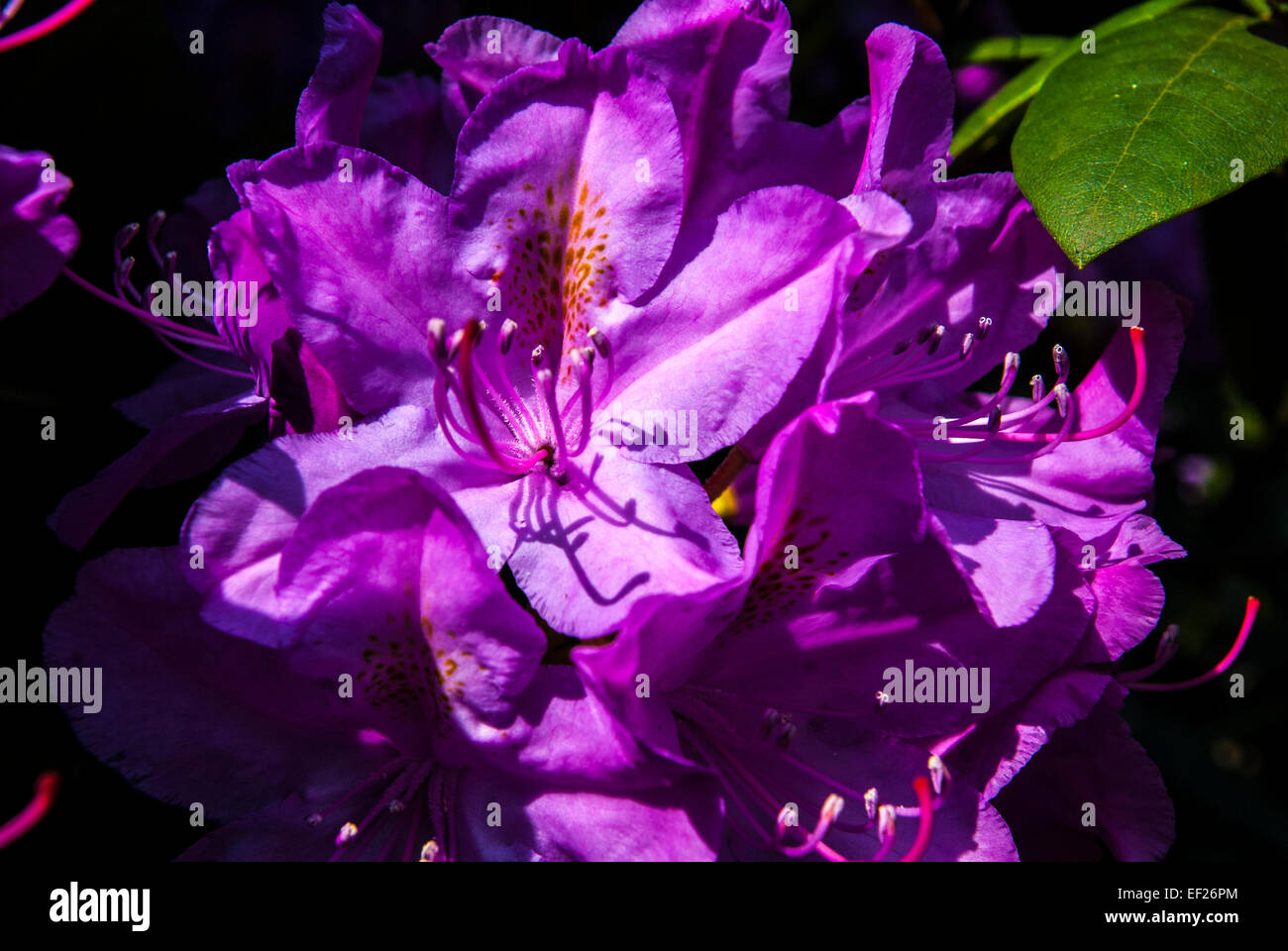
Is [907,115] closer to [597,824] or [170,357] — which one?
[597,824]

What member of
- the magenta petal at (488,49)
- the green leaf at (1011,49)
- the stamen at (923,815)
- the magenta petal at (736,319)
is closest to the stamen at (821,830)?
the stamen at (923,815)

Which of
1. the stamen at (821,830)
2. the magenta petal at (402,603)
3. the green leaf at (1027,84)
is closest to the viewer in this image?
the magenta petal at (402,603)

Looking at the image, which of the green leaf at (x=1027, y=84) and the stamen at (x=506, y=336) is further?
the green leaf at (x=1027, y=84)

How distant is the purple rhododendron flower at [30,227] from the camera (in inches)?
36.5

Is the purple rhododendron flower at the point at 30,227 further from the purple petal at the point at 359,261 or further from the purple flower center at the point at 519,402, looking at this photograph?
the purple flower center at the point at 519,402

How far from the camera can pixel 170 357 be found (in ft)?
4.67

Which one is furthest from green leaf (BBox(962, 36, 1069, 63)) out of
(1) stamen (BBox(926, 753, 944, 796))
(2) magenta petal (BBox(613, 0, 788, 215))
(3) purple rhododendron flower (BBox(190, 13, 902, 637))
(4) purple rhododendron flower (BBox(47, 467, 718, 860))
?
(4) purple rhododendron flower (BBox(47, 467, 718, 860))

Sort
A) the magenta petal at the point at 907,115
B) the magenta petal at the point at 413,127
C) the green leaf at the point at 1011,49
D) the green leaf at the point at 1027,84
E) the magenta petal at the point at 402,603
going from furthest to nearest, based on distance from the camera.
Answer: the green leaf at the point at 1011,49 → the green leaf at the point at 1027,84 → the magenta petal at the point at 413,127 → the magenta petal at the point at 907,115 → the magenta petal at the point at 402,603

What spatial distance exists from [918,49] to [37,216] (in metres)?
0.83

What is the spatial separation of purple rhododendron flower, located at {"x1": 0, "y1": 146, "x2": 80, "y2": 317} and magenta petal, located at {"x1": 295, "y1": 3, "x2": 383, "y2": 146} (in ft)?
0.72

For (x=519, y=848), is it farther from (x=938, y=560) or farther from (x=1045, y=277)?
(x=1045, y=277)

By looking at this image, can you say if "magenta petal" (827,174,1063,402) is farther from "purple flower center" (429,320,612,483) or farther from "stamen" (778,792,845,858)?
"stamen" (778,792,845,858)

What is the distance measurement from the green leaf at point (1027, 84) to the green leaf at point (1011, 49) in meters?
0.08

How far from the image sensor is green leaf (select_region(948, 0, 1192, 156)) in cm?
137
